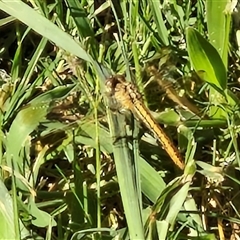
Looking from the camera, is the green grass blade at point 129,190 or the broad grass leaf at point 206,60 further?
the broad grass leaf at point 206,60

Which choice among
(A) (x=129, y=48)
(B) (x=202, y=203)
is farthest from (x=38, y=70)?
(B) (x=202, y=203)

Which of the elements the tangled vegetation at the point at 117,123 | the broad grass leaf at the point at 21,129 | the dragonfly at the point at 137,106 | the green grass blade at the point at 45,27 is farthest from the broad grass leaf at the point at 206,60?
the broad grass leaf at the point at 21,129

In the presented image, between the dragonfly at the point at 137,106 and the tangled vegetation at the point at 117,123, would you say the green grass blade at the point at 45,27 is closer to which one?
the tangled vegetation at the point at 117,123

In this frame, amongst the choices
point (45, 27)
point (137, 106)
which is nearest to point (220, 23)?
point (137, 106)

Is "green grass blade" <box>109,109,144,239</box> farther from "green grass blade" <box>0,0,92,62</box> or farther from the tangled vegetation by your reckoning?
"green grass blade" <box>0,0,92,62</box>

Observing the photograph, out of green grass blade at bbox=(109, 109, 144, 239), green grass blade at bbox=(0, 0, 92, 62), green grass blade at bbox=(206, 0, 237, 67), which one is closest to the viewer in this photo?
green grass blade at bbox=(109, 109, 144, 239)

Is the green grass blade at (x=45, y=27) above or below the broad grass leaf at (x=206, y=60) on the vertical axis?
above

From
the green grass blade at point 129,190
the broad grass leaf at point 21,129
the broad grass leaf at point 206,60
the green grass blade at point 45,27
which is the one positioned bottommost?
the green grass blade at point 129,190

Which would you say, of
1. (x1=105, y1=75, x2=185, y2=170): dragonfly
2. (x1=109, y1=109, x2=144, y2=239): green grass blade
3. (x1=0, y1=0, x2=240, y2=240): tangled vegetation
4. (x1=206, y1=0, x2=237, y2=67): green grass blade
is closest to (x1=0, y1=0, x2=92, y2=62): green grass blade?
(x1=0, y1=0, x2=240, y2=240): tangled vegetation

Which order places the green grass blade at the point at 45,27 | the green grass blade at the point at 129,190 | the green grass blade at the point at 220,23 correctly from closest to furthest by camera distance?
the green grass blade at the point at 129,190 → the green grass blade at the point at 45,27 → the green grass blade at the point at 220,23

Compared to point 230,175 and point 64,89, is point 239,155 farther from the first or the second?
point 64,89
